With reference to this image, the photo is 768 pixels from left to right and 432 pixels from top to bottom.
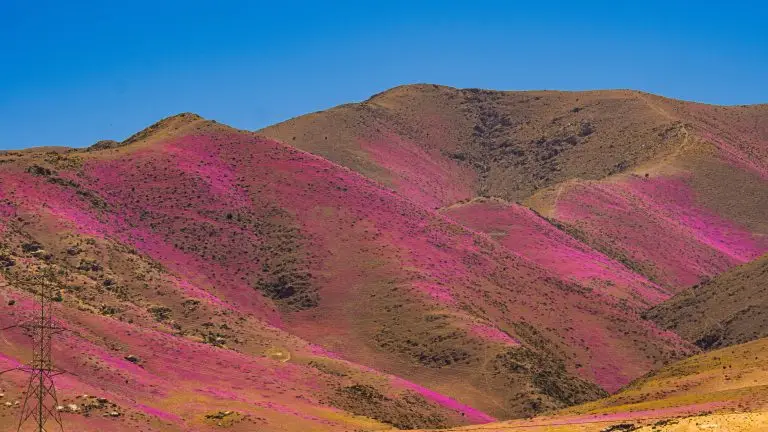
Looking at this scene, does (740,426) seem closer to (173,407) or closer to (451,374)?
(173,407)

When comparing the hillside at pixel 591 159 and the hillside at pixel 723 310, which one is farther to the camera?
the hillside at pixel 591 159

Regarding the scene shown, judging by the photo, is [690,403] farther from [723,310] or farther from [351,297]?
[723,310]

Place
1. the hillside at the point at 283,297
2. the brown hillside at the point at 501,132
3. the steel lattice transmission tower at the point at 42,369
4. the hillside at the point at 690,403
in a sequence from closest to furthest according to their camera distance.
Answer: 1. the steel lattice transmission tower at the point at 42,369
2. the hillside at the point at 690,403
3. the hillside at the point at 283,297
4. the brown hillside at the point at 501,132

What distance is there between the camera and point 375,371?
62688 millimetres

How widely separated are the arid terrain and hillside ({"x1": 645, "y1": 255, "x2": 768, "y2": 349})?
254 millimetres

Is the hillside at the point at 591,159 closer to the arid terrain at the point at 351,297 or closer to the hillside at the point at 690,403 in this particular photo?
the arid terrain at the point at 351,297

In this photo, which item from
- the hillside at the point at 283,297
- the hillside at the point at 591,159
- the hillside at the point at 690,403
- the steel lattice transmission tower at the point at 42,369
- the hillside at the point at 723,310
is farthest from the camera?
the hillside at the point at 591,159

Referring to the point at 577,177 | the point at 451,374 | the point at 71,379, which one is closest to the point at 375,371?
the point at 451,374

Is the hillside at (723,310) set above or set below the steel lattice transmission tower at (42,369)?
above

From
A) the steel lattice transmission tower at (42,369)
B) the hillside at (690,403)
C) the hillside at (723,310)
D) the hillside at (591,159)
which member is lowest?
the steel lattice transmission tower at (42,369)

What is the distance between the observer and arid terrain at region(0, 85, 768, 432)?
49.8 m

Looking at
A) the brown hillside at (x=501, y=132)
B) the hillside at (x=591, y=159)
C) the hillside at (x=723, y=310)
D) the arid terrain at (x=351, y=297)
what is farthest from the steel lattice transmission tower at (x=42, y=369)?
the brown hillside at (x=501, y=132)

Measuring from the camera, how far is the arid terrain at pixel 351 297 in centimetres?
4981

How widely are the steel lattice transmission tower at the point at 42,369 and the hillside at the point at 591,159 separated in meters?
71.2
